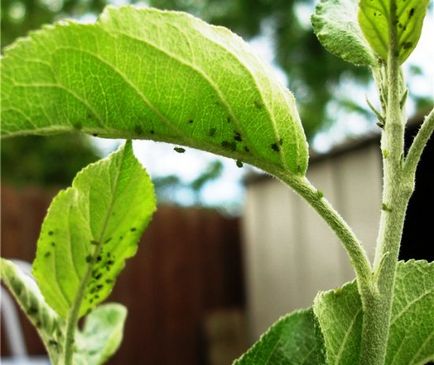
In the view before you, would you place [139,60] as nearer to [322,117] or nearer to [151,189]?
[151,189]

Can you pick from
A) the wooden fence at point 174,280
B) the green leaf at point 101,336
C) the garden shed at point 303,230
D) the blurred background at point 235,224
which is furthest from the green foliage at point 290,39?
the green leaf at point 101,336

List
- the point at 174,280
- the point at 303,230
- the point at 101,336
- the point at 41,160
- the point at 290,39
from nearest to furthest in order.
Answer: the point at 101,336 < the point at 303,230 < the point at 174,280 < the point at 290,39 < the point at 41,160

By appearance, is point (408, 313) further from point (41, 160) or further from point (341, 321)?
point (41, 160)

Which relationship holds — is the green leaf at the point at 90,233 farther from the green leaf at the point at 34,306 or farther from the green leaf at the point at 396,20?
the green leaf at the point at 396,20

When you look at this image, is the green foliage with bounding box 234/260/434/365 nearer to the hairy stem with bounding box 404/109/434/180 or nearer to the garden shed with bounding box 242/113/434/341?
the hairy stem with bounding box 404/109/434/180

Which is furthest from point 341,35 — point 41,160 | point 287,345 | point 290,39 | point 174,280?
point 41,160

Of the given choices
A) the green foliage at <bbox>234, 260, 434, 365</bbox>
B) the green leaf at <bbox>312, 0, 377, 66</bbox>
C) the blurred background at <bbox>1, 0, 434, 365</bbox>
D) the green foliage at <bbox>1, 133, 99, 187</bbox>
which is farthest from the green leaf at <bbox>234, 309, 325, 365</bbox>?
the green foliage at <bbox>1, 133, 99, 187</bbox>
